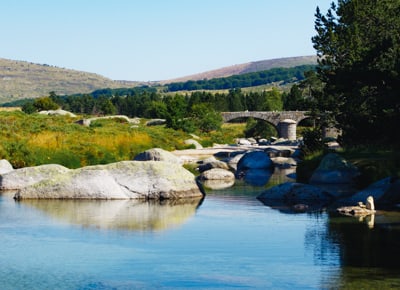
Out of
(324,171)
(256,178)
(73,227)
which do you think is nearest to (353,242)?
(73,227)

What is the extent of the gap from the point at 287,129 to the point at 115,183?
101 meters

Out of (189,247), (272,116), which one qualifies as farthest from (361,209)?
(272,116)

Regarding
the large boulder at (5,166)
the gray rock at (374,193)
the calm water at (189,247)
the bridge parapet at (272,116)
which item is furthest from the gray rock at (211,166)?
the bridge parapet at (272,116)

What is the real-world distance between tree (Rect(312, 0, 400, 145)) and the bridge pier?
71598 millimetres

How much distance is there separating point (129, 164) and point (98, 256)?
1202 centimetres

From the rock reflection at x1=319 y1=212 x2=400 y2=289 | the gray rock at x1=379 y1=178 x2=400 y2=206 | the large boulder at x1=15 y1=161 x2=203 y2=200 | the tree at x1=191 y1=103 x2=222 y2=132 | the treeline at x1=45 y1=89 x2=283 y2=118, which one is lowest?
the rock reflection at x1=319 y1=212 x2=400 y2=289

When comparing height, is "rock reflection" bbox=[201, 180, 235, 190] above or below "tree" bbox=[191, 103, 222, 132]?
below

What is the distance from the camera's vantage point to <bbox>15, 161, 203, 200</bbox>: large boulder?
3064cm

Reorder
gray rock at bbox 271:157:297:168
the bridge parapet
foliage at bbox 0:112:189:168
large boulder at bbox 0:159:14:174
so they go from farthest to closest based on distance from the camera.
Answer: the bridge parapet < gray rock at bbox 271:157:297:168 < foliage at bbox 0:112:189:168 < large boulder at bbox 0:159:14:174

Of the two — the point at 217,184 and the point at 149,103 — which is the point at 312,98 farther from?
the point at 149,103

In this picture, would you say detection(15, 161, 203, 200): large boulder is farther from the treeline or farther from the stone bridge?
the treeline

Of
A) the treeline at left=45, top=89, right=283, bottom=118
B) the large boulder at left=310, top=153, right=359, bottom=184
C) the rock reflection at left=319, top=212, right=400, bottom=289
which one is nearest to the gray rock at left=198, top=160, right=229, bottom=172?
the large boulder at left=310, top=153, right=359, bottom=184

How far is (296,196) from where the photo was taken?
31344 mm

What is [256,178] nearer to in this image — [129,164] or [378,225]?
[129,164]
